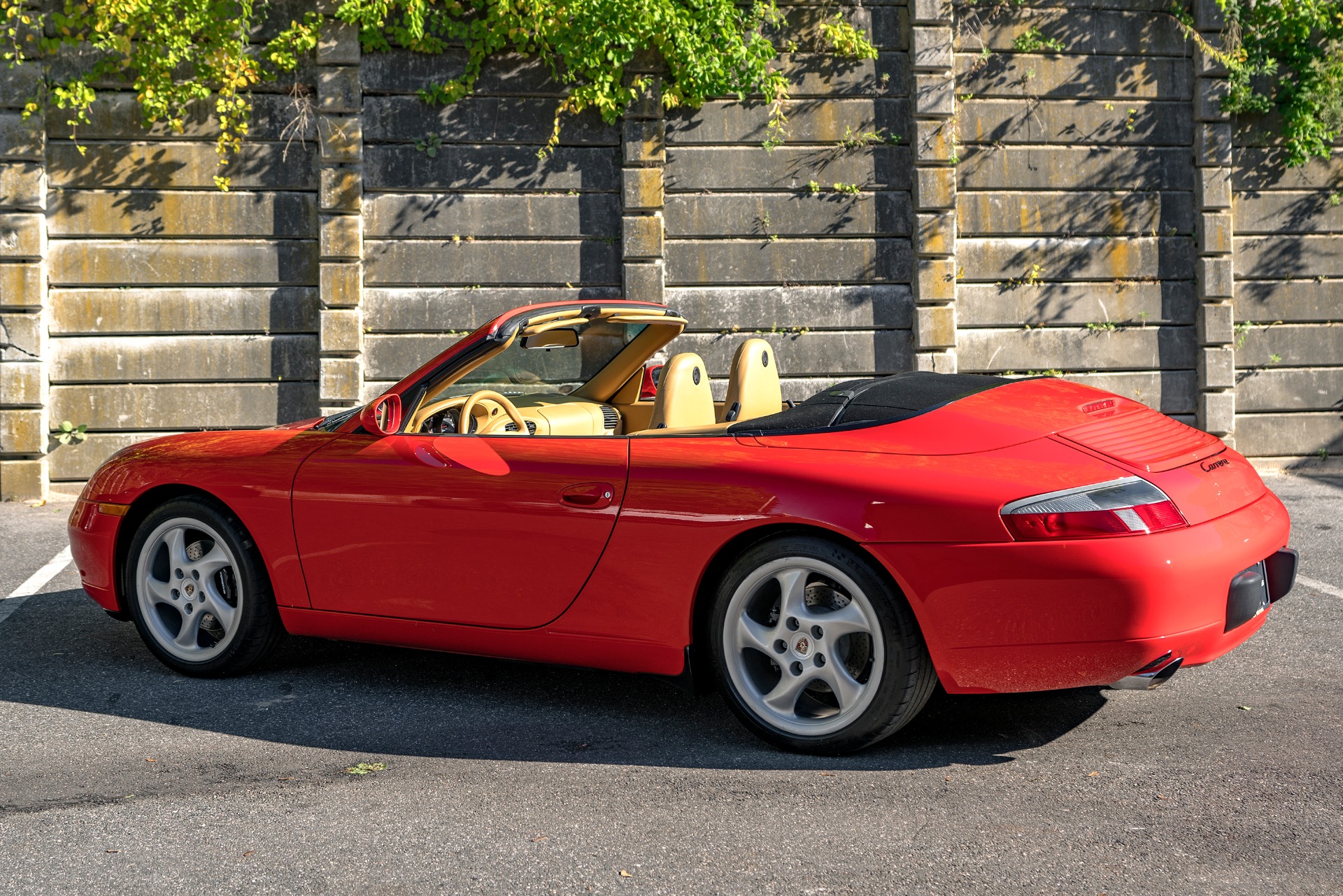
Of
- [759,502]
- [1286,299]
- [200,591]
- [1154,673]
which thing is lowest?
[1154,673]

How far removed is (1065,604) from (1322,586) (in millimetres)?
3574

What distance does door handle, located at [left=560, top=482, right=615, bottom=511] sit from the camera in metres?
3.85

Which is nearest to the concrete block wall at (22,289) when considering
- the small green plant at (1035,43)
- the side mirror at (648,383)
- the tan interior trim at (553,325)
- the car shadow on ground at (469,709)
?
the car shadow on ground at (469,709)

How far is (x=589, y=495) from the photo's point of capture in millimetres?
3873

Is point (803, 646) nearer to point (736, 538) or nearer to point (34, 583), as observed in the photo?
point (736, 538)

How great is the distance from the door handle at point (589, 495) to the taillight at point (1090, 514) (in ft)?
3.97

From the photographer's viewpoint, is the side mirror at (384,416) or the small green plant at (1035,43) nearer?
the side mirror at (384,416)

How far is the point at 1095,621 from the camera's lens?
3.29 metres

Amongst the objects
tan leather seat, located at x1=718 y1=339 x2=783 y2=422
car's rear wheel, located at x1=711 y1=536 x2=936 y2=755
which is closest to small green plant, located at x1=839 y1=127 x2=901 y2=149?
tan leather seat, located at x1=718 y1=339 x2=783 y2=422

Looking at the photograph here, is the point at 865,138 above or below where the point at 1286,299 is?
above

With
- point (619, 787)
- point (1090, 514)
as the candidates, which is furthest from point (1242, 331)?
point (619, 787)

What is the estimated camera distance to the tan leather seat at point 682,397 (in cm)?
446

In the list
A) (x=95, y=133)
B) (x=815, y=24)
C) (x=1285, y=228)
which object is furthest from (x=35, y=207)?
(x=1285, y=228)

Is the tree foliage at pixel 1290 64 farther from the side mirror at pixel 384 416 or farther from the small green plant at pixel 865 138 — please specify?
the side mirror at pixel 384 416
